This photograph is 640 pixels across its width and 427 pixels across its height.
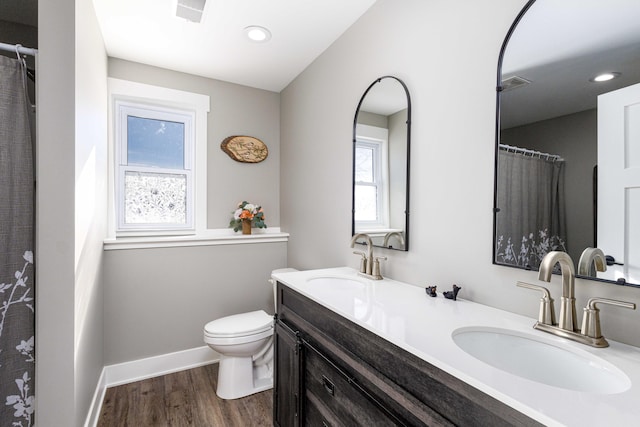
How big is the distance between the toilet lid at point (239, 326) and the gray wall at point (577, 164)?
183 cm

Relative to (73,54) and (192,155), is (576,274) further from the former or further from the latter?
(192,155)

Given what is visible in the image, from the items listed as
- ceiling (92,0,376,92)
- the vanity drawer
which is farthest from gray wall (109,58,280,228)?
the vanity drawer

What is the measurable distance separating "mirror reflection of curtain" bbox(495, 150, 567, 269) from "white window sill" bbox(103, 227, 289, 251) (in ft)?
6.75

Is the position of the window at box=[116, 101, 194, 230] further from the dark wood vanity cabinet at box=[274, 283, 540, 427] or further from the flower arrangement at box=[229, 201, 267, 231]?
the dark wood vanity cabinet at box=[274, 283, 540, 427]

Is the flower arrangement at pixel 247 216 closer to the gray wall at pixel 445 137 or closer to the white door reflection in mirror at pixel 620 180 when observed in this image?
the gray wall at pixel 445 137

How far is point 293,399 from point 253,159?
2078 millimetres

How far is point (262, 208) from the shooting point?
304 cm

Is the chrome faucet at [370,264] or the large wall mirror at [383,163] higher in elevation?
the large wall mirror at [383,163]

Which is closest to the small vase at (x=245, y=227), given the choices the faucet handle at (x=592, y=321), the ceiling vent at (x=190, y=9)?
→ the ceiling vent at (x=190, y=9)

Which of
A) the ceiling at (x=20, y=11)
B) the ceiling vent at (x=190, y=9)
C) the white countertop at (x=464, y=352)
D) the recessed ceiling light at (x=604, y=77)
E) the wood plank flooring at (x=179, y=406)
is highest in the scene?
the ceiling at (x=20, y=11)

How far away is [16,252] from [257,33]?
1.82 metres

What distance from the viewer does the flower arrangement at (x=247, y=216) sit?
2.81 m

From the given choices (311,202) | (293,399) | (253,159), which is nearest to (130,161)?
(253,159)

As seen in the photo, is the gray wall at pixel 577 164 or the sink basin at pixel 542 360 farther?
the gray wall at pixel 577 164
